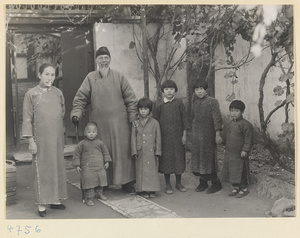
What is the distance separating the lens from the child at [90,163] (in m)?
4.35

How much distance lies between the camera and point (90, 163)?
4371 millimetres

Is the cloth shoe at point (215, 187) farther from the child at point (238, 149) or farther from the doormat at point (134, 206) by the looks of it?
the doormat at point (134, 206)

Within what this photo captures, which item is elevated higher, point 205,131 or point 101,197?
point 205,131

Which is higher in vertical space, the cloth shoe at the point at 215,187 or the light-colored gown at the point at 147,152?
the light-colored gown at the point at 147,152

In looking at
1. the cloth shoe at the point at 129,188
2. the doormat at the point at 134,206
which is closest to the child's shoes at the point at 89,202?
the doormat at the point at 134,206

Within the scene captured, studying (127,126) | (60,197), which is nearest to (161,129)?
(127,126)

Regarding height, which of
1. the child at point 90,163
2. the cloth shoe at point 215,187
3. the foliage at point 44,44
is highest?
the foliage at point 44,44

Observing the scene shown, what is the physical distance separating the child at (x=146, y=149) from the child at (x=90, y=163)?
389 mm

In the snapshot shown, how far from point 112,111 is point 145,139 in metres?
0.48

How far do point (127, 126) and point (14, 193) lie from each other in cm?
141

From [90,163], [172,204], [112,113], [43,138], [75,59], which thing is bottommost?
[172,204]

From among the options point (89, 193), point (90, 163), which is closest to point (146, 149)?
point (90, 163)

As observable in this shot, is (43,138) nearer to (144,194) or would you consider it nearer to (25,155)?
(144,194)

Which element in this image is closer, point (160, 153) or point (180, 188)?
point (160, 153)
